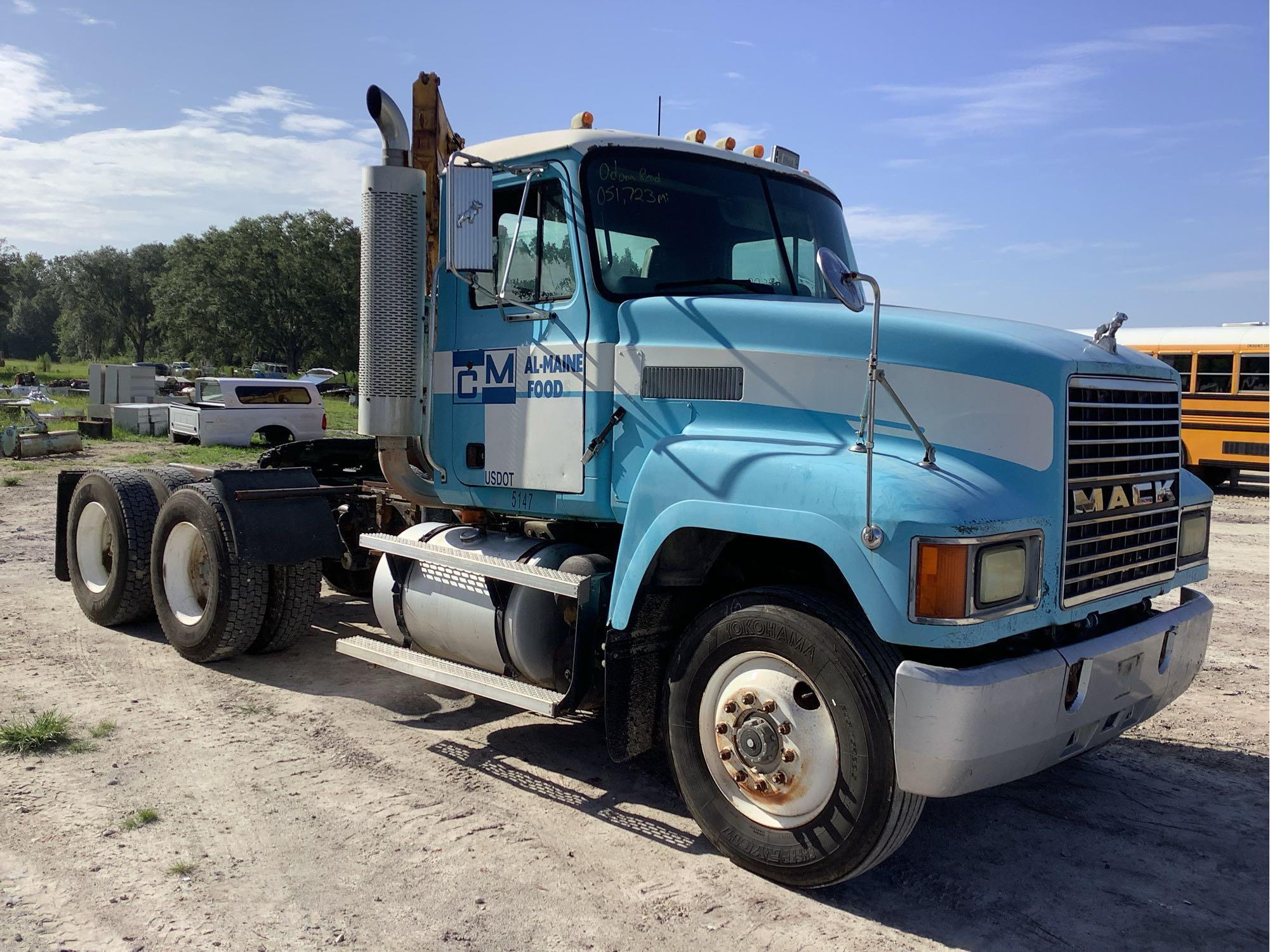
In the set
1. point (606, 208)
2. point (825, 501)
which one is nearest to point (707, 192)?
point (606, 208)

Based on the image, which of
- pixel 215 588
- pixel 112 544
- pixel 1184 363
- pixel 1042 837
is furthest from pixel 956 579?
pixel 1184 363

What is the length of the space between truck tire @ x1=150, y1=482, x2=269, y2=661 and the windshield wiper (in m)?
3.27

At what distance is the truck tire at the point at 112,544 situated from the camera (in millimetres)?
7430

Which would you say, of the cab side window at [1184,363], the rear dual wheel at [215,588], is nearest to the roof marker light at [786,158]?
the rear dual wheel at [215,588]

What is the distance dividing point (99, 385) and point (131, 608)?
24.3 m

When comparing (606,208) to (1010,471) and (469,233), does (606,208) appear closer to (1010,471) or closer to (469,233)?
(469,233)

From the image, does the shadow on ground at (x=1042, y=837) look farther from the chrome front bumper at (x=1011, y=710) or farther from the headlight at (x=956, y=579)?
the headlight at (x=956, y=579)

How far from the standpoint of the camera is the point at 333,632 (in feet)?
25.5

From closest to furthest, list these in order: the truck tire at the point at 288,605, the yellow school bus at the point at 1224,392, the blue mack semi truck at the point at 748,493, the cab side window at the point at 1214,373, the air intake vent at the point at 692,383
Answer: the blue mack semi truck at the point at 748,493 < the air intake vent at the point at 692,383 < the truck tire at the point at 288,605 < the yellow school bus at the point at 1224,392 < the cab side window at the point at 1214,373

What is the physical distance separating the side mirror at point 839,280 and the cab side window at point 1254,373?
17473 mm

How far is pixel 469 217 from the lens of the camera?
4590 mm

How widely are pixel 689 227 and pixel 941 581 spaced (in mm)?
2365

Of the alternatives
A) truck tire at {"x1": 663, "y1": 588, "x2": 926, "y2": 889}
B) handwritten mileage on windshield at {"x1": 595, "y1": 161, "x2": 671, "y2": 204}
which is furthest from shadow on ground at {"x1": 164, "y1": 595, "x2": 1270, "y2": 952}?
handwritten mileage on windshield at {"x1": 595, "y1": 161, "x2": 671, "y2": 204}

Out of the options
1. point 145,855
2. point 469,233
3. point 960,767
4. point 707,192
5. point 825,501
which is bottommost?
point 145,855
